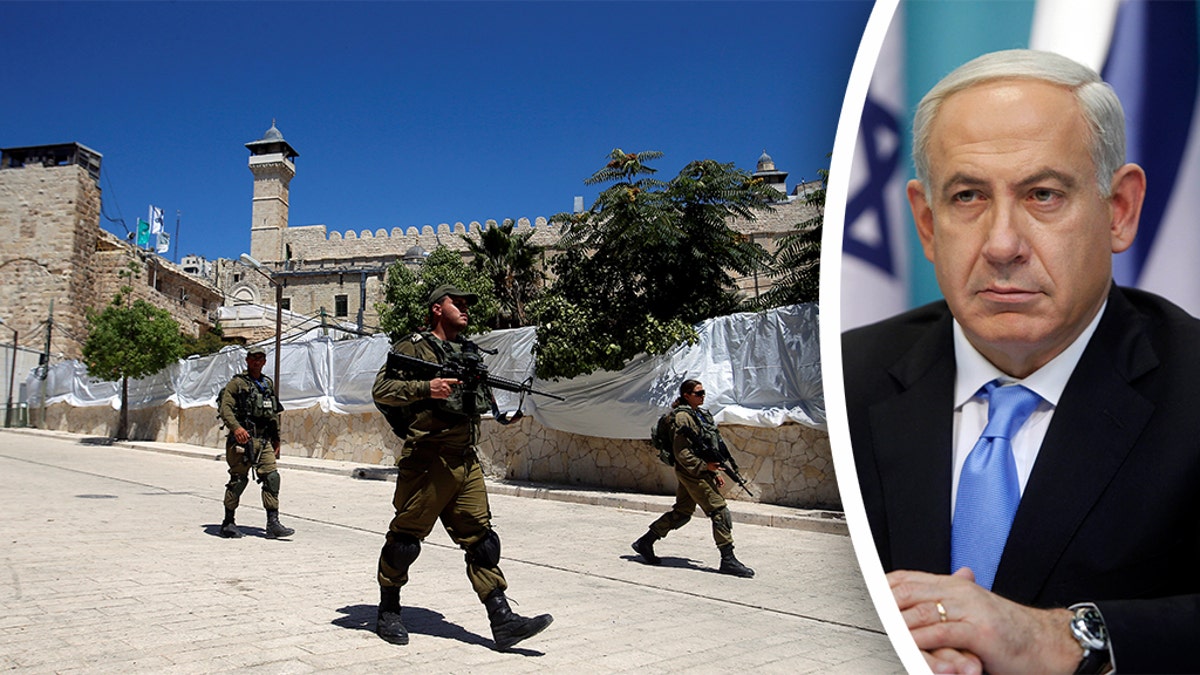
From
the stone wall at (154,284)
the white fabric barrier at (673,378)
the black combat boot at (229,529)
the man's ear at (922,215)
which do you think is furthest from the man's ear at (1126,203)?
the stone wall at (154,284)

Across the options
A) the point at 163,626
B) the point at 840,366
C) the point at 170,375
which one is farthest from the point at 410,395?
the point at 170,375

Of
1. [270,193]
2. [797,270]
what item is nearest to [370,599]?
[797,270]

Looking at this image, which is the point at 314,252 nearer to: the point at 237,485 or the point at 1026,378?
the point at 237,485

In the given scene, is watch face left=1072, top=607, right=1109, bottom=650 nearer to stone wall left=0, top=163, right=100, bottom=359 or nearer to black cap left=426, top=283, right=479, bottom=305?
black cap left=426, top=283, right=479, bottom=305

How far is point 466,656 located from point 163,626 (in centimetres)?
152

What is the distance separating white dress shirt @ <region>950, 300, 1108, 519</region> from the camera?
1700 millimetres

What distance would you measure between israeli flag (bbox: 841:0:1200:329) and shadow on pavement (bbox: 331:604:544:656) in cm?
265

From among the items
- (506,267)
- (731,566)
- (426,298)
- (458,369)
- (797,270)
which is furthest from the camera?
(506,267)

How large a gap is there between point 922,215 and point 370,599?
13.3 feet

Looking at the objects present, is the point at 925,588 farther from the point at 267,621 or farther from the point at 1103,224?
the point at 267,621

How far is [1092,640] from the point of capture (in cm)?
156

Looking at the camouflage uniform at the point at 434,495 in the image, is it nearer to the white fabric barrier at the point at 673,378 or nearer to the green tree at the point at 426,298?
the white fabric barrier at the point at 673,378

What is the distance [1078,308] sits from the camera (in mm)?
1648

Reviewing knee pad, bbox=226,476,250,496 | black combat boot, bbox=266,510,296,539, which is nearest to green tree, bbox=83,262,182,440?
knee pad, bbox=226,476,250,496
